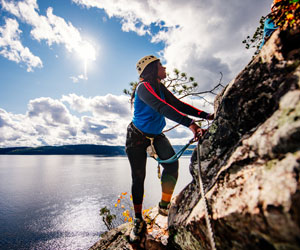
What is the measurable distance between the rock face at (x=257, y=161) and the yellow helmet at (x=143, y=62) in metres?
2.09

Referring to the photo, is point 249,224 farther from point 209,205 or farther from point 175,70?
point 175,70

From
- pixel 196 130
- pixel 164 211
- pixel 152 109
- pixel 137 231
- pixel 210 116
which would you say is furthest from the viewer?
pixel 164 211

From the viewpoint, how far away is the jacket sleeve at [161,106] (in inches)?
110

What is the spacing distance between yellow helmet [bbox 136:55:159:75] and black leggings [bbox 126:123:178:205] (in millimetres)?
1440

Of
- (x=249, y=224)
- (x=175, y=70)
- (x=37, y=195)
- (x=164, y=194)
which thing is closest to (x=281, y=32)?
(x=249, y=224)

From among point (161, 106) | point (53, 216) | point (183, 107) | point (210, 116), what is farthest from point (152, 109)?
point (53, 216)

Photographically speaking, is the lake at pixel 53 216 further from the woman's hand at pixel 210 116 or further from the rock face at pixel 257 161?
the rock face at pixel 257 161

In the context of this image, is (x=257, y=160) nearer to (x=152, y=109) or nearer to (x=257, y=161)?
(x=257, y=161)

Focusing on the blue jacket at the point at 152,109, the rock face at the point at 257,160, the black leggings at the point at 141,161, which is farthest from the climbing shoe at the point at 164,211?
the blue jacket at the point at 152,109

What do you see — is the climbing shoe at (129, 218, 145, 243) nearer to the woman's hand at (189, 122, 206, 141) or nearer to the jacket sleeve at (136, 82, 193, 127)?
the woman's hand at (189, 122, 206, 141)

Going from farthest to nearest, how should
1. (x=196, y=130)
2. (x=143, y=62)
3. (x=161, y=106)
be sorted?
(x=143, y=62)
(x=161, y=106)
(x=196, y=130)

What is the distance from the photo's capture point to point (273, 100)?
1.81m

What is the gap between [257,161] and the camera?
5.32ft

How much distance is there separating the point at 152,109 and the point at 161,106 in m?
0.51
